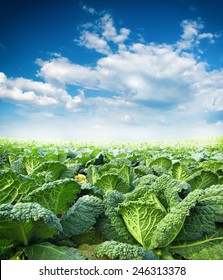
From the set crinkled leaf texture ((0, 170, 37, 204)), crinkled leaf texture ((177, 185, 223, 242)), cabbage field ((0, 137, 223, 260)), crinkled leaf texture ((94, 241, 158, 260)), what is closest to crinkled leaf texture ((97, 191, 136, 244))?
cabbage field ((0, 137, 223, 260))

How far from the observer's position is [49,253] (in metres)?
1.52

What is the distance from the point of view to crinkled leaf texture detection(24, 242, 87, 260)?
1.50 m

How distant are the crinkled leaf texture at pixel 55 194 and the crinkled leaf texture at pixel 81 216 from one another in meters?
0.08

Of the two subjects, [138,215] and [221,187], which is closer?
[138,215]

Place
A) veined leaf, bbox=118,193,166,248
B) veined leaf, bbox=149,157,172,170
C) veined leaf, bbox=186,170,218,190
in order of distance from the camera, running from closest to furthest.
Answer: veined leaf, bbox=118,193,166,248
veined leaf, bbox=186,170,218,190
veined leaf, bbox=149,157,172,170

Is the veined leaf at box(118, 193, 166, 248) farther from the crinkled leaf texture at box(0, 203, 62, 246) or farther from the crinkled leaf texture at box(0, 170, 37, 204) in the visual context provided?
the crinkled leaf texture at box(0, 170, 37, 204)

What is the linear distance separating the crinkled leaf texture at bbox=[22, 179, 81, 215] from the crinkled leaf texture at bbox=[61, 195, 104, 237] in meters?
0.08

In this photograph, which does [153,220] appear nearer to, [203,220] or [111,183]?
[203,220]

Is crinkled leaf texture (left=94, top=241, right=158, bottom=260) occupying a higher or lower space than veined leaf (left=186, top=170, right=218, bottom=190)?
lower

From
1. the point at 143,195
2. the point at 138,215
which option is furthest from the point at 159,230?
the point at 143,195

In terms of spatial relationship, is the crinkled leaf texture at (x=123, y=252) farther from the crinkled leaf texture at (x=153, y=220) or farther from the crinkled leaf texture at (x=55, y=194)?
the crinkled leaf texture at (x=55, y=194)
